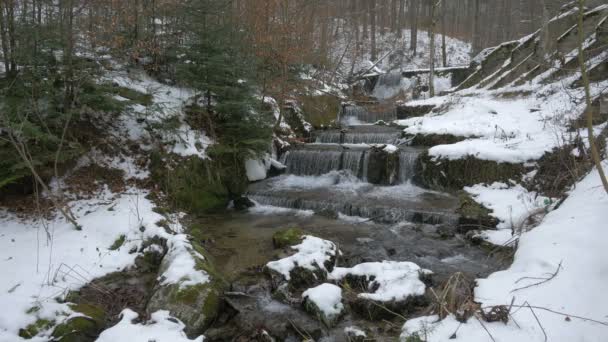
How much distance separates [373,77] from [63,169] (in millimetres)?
19291

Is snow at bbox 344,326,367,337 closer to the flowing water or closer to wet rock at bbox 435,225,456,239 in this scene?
the flowing water

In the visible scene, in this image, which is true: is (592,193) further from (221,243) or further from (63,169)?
(63,169)

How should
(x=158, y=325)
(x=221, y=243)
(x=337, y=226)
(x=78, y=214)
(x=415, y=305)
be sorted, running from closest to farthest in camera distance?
(x=158, y=325), (x=415, y=305), (x=78, y=214), (x=221, y=243), (x=337, y=226)

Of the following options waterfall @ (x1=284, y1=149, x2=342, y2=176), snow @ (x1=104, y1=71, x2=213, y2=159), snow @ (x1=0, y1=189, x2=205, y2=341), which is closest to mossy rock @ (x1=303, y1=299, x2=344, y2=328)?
snow @ (x1=0, y1=189, x2=205, y2=341)

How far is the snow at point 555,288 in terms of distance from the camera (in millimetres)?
3258

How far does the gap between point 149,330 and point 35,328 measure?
4.12 ft

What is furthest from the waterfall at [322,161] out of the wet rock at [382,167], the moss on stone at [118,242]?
the moss on stone at [118,242]

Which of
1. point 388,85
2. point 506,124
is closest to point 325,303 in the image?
point 506,124

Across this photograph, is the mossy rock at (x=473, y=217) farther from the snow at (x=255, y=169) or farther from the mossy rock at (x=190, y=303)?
the snow at (x=255, y=169)

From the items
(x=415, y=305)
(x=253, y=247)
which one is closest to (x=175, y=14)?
(x=253, y=247)

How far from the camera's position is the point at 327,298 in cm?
477

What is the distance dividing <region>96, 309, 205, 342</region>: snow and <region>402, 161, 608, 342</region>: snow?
2.54 meters

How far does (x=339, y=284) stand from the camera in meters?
5.39

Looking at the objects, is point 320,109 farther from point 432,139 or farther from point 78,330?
point 78,330
